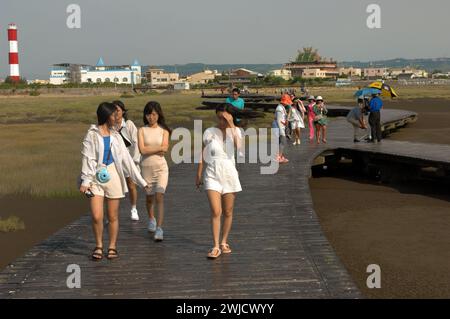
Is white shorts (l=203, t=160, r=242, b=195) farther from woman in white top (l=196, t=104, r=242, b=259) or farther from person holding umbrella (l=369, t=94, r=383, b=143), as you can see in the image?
person holding umbrella (l=369, t=94, r=383, b=143)

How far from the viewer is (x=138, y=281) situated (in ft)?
17.5

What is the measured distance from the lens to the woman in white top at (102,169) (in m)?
5.84

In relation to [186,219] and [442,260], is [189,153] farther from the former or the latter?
[442,260]

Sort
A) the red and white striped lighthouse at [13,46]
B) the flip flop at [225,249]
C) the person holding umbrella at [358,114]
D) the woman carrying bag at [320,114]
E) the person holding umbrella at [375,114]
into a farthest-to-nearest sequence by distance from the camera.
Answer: the red and white striped lighthouse at [13,46] → the woman carrying bag at [320,114] → the person holding umbrella at [358,114] → the person holding umbrella at [375,114] → the flip flop at [225,249]

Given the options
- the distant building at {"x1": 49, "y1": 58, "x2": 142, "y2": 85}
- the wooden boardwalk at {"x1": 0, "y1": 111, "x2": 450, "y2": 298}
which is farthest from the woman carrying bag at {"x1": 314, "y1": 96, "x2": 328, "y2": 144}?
the distant building at {"x1": 49, "y1": 58, "x2": 142, "y2": 85}

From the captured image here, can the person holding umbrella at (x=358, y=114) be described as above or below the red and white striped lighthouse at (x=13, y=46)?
below

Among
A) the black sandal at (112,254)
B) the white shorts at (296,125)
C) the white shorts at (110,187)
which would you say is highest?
the white shorts at (296,125)

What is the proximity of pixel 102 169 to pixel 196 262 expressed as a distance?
1.36 metres

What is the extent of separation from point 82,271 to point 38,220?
499cm

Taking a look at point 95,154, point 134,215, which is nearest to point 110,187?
point 95,154

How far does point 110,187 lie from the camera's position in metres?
5.91

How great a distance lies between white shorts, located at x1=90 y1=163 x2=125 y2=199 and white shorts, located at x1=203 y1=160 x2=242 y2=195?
929 mm

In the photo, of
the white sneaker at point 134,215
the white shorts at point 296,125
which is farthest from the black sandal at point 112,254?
the white shorts at point 296,125

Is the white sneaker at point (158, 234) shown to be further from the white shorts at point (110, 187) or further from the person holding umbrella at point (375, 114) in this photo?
the person holding umbrella at point (375, 114)
